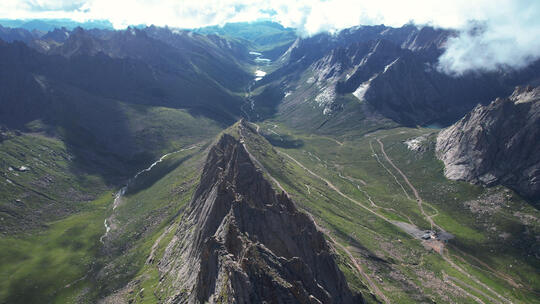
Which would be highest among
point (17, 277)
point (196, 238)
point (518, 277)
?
point (518, 277)

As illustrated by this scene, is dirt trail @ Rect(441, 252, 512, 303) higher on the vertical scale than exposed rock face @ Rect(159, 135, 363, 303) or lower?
lower

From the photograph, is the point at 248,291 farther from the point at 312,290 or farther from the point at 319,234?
the point at 319,234

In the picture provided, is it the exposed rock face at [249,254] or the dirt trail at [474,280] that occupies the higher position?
the exposed rock face at [249,254]

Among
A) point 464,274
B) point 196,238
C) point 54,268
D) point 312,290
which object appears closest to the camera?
point 312,290

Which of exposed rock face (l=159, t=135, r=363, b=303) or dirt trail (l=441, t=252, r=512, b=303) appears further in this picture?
dirt trail (l=441, t=252, r=512, b=303)

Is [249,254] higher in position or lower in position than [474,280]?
higher

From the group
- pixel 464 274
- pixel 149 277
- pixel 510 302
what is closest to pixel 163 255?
pixel 149 277

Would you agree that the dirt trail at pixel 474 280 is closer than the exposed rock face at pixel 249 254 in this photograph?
No

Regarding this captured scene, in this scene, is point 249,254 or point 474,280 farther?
point 474,280
